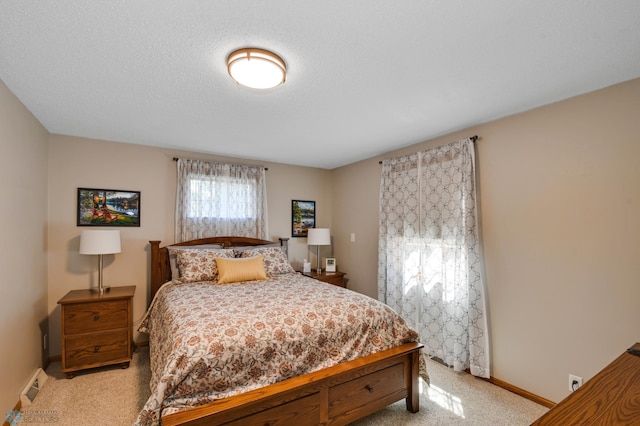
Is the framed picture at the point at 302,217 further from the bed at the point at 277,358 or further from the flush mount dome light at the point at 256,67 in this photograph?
the flush mount dome light at the point at 256,67

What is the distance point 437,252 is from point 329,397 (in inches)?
75.1

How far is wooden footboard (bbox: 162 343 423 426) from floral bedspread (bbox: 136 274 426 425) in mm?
64

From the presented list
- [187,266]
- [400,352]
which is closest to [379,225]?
[400,352]

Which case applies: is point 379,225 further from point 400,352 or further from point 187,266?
point 187,266

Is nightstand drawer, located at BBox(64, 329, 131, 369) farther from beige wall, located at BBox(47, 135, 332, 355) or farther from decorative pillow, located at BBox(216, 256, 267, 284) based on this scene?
decorative pillow, located at BBox(216, 256, 267, 284)

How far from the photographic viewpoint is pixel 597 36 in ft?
5.05

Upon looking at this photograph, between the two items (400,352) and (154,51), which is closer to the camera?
(154,51)

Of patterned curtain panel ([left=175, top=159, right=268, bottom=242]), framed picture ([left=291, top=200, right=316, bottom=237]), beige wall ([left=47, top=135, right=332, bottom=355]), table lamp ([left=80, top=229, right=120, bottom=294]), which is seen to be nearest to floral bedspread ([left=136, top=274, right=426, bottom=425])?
table lamp ([left=80, top=229, right=120, bottom=294])

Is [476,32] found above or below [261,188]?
above

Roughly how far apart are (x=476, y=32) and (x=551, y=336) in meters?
2.32

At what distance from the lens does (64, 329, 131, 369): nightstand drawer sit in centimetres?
268

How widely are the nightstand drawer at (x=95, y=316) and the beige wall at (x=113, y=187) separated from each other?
590 mm

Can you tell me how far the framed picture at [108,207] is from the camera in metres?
3.23

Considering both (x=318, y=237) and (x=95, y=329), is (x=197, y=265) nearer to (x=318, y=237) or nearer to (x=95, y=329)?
(x=95, y=329)
